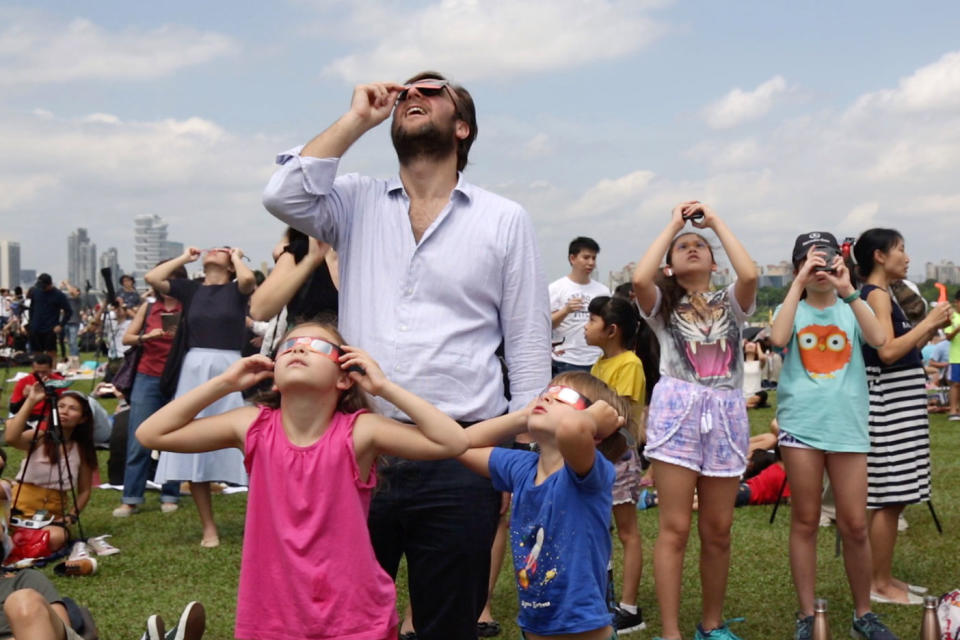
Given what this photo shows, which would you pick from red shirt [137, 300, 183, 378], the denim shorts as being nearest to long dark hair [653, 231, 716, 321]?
the denim shorts

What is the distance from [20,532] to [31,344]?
44.3ft

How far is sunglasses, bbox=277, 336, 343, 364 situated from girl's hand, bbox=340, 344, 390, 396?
0.14 ft

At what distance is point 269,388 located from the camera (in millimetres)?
3355

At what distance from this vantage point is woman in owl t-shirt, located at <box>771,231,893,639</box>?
4.88 meters

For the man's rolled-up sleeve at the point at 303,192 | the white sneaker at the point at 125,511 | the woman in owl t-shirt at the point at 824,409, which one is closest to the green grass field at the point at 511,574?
the white sneaker at the point at 125,511

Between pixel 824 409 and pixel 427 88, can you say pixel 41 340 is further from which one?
pixel 427 88

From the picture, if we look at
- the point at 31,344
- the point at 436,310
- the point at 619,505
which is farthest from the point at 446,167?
the point at 31,344

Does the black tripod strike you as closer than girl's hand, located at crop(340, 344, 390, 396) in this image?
No

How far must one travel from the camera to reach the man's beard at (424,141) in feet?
10.3

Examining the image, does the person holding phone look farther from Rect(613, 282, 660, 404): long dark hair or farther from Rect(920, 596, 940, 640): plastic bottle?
Rect(920, 596, 940, 640): plastic bottle

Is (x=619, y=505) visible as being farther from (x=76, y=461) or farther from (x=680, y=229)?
(x=76, y=461)

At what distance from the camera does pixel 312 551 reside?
2924 mm

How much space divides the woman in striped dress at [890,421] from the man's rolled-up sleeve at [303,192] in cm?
330

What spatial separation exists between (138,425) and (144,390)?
29 cm
